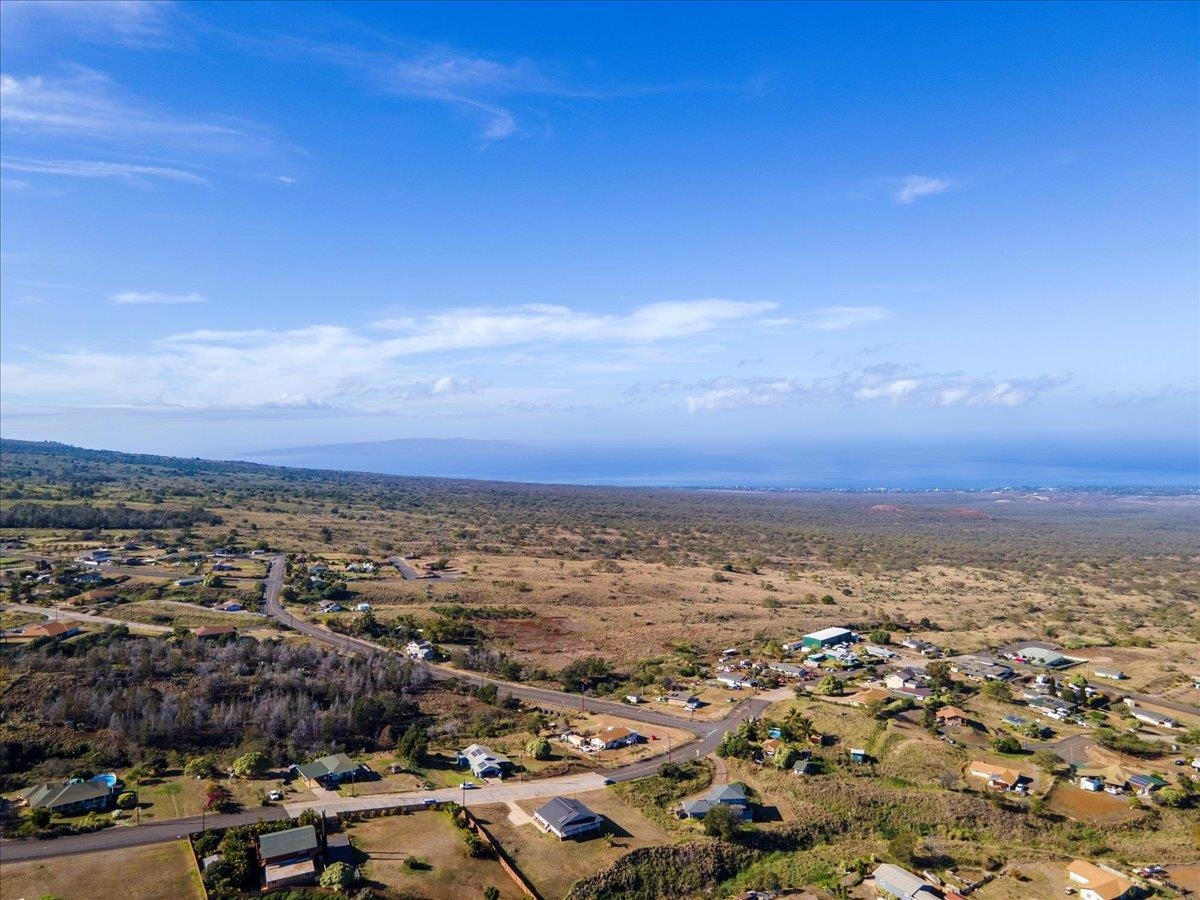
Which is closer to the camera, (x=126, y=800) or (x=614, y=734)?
(x=126, y=800)

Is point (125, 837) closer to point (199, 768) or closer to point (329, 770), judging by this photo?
point (199, 768)

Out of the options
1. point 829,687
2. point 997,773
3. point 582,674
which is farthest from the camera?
point 582,674

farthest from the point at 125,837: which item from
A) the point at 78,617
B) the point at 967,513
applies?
the point at 967,513

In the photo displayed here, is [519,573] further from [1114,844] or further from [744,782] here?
[1114,844]

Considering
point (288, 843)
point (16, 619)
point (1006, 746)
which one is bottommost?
point (1006, 746)

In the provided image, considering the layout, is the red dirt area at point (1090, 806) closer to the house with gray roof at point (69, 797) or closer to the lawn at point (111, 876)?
the lawn at point (111, 876)

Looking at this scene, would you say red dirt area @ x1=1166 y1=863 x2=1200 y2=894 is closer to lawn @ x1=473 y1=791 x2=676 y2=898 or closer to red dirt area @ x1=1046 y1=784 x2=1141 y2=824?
red dirt area @ x1=1046 y1=784 x2=1141 y2=824

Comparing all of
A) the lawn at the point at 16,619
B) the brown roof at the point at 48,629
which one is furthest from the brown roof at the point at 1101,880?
the lawn at the point at 16,619
